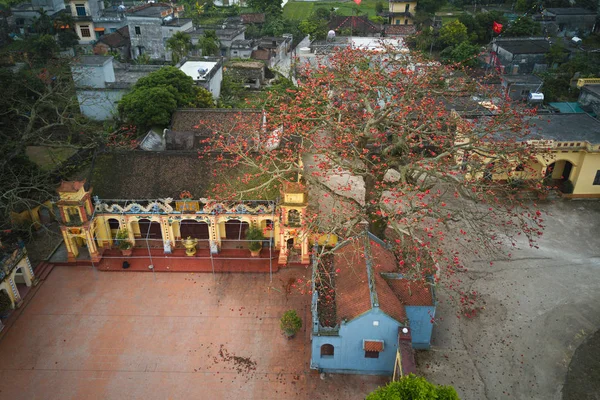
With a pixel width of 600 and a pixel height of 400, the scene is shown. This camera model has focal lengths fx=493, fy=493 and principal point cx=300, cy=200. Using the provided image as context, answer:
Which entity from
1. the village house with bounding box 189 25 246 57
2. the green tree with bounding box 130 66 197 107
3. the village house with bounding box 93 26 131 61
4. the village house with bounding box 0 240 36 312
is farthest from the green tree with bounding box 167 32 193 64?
the village house with bounding box 0 240 36 312

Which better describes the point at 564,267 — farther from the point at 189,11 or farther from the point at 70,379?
the point at 189,11

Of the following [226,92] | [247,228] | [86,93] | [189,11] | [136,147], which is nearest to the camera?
[247,228]

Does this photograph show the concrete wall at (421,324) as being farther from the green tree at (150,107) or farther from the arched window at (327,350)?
the green tree at (150,107)

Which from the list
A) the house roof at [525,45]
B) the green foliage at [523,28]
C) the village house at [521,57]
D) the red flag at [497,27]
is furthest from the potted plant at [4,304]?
the green foliage at [523,28]

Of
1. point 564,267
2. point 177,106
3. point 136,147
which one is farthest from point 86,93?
point 564,267

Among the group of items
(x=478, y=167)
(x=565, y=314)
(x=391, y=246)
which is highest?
(x=478, y=167)

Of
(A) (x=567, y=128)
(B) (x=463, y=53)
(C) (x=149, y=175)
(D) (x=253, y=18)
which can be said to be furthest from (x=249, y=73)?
(A) (x=567, y=128)
